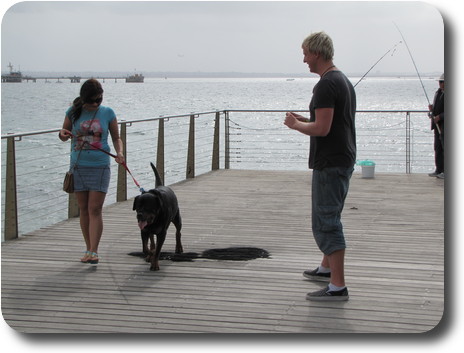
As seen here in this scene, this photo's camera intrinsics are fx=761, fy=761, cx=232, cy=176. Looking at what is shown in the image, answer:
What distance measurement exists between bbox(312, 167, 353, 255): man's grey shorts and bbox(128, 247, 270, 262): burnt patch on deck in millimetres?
1184

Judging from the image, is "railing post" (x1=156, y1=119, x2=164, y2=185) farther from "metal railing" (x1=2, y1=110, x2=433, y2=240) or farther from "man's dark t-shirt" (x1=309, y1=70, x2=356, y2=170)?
"man's dark t-shirt" (x1=309, y1=70, x2=356, y2=170)

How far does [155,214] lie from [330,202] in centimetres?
126

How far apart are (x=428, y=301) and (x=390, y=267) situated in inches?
30.4

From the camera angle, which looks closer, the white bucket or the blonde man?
the blonde man

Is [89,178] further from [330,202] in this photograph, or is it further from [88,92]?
[330,202]

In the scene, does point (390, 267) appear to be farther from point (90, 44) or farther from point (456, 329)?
point (90, 44)

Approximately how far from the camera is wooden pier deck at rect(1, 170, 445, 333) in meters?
4.04

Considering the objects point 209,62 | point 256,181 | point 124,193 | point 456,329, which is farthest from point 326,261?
point 256,181

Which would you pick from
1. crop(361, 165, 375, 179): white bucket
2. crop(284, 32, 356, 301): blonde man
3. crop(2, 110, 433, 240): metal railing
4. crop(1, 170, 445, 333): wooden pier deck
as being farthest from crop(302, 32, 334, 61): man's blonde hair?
crop(361, 165, 375, 179): white bucket

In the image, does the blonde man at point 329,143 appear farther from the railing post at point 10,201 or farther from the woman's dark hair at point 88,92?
the railing post at point 10,201

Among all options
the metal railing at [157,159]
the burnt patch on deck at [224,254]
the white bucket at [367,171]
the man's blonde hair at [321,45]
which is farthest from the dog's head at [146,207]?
the white bucket at [367,171]

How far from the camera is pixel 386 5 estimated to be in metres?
5.92

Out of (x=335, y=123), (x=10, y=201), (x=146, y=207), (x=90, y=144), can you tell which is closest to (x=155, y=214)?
(x=146, y=207)

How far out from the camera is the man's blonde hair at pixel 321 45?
416cm
